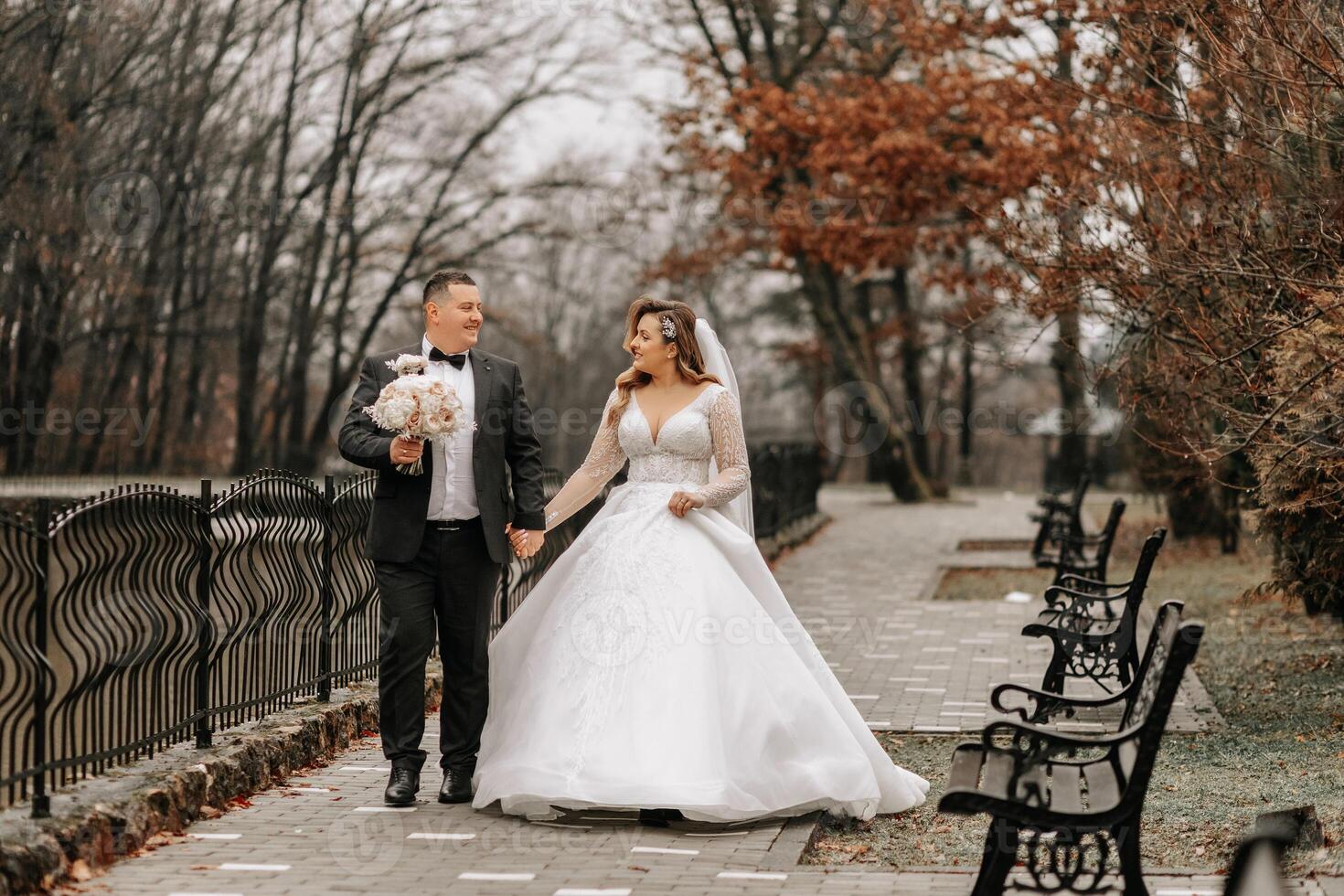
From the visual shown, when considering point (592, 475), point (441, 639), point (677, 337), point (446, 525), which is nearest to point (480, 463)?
point (446, 525)

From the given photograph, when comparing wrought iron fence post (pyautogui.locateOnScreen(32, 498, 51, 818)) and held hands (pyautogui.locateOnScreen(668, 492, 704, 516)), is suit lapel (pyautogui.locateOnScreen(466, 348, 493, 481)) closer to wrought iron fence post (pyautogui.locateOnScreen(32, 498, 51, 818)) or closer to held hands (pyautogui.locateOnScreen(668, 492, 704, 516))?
held hands (pyautogui.locateOnScreen(668, 492, 704, 516))

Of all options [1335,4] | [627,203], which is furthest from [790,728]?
[627,203]

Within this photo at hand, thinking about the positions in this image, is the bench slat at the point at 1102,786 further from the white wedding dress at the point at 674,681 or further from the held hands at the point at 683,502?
the held hands at the point at 683,502

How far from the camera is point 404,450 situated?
6.36m

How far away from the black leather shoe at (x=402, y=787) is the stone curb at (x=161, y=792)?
2.31ft

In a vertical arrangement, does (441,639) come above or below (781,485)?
below

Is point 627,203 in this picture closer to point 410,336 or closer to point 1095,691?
point 410,336

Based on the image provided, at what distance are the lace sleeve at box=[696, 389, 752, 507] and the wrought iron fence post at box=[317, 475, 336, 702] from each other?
248 centimetres

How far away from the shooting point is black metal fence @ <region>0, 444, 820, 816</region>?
552cm

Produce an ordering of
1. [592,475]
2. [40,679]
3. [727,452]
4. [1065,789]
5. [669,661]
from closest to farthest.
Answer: [1065,789] < [40,679] < [669,661] < [727,452] < [592,475]

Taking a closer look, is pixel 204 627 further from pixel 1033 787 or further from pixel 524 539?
pixel 1033 787

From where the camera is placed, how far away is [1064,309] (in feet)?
38.4

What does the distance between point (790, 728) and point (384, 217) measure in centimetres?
3216

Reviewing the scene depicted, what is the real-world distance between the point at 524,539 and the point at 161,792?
5.95 ft
